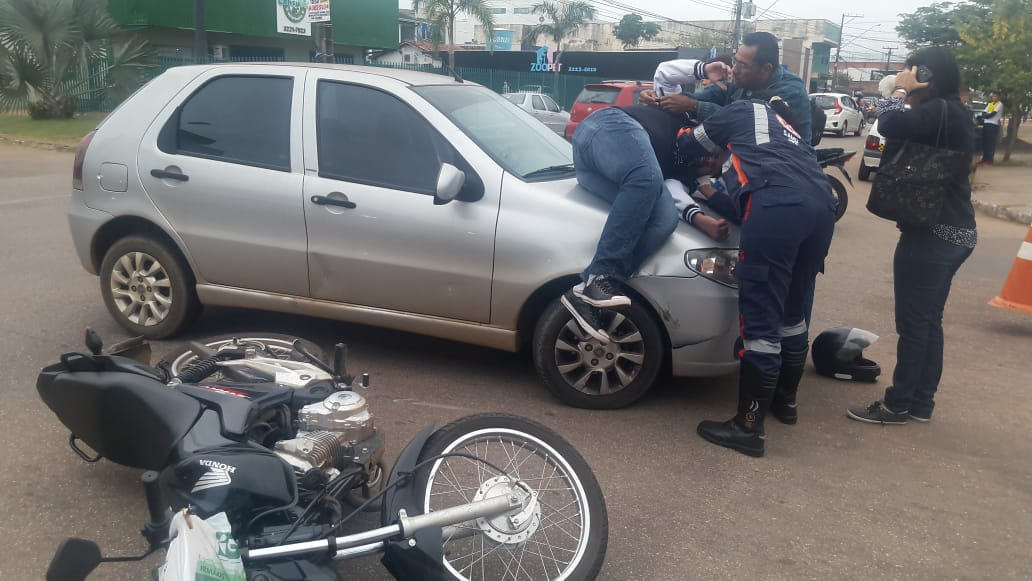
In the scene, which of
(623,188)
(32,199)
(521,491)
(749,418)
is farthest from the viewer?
(32,199)

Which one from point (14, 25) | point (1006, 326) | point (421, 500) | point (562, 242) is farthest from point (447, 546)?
point (14, 25)

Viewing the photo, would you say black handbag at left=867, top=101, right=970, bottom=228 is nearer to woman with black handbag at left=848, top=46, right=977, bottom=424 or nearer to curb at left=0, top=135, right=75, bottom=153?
woman with black handbag at left=848, top=46, right=977, bottom=424

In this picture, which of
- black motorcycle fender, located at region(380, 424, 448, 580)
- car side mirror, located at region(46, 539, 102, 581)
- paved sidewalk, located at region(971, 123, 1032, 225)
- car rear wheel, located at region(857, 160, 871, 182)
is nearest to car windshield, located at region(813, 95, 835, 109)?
paved sidewalk, located at region(971, 123, 1032, 225)

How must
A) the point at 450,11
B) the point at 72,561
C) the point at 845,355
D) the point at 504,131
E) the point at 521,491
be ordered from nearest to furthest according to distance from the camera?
1. the point at 72,561
2. the point at 521,491
3. the point at 504,131
4. the point at 845,355
5. the point at 450,11

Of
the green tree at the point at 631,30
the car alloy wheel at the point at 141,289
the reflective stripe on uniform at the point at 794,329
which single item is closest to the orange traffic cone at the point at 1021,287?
the reflective stripe on uniform at the point at 794,329

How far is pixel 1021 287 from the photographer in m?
6.64

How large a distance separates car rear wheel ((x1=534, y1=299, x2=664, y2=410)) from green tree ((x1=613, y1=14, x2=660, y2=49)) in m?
73.8

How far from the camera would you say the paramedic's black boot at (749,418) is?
4195mm

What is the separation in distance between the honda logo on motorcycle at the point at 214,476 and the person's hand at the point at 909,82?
3828 mm

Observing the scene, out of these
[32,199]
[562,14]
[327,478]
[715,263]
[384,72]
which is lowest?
[32,199]

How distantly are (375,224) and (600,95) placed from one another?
16.8 metres

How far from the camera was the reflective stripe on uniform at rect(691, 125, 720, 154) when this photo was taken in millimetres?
4465

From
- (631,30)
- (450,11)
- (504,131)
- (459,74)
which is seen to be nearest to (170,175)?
(504,131)

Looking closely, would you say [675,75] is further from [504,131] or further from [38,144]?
[38,144]
